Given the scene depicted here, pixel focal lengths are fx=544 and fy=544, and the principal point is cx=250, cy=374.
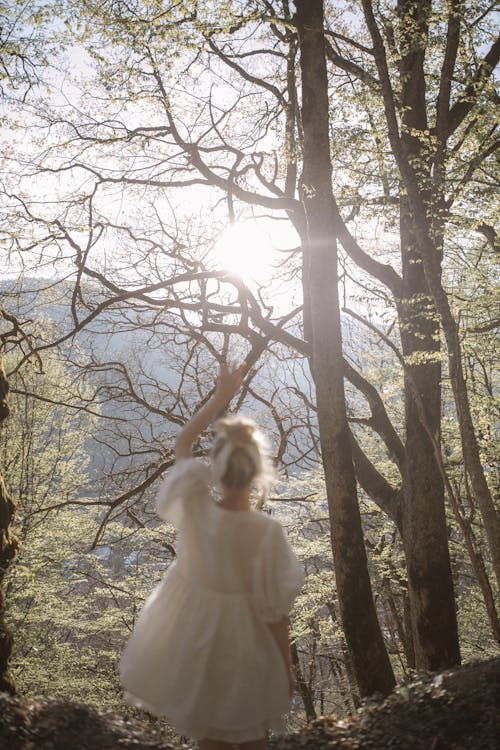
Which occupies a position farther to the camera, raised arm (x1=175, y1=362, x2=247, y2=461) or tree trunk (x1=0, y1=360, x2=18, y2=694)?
tree trunk (x1=0, y1=360, x2=18, y2=694)

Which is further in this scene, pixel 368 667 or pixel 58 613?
pixel 58 613

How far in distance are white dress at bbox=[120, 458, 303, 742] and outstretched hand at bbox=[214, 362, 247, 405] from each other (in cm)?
42

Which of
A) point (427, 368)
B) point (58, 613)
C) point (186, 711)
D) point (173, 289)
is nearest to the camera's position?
point (186, 711)

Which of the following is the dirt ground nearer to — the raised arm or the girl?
the girl

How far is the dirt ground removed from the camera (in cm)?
305

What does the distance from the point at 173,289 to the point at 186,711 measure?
696cm

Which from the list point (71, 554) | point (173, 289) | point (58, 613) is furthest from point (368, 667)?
point (71, 554)

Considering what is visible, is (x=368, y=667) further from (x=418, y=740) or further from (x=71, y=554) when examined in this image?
(x=71, y=554)

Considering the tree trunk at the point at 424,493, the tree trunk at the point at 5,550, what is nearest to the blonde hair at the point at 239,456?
the tree trunk at the point at 5,550

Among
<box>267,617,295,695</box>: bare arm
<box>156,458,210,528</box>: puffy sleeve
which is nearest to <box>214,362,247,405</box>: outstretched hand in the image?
<box>156,458,210,528</box>: puffy sleeve

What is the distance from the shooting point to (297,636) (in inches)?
523

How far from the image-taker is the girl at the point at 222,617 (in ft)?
8.14

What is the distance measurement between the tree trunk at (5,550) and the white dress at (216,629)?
241 cm

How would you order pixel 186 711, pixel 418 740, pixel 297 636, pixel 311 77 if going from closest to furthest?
pixel 186 711, pixel 418 740, pixel 311 77, pixel 297 636
